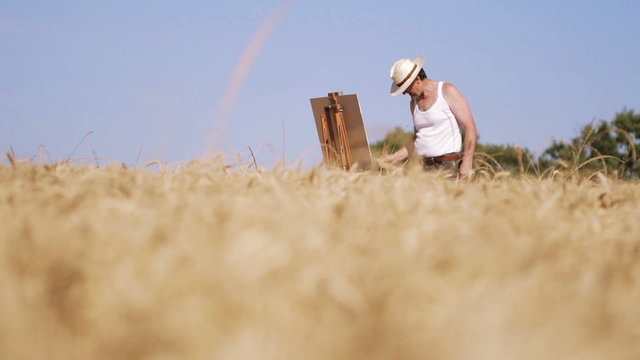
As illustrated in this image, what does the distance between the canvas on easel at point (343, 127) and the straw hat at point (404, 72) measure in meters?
0.43

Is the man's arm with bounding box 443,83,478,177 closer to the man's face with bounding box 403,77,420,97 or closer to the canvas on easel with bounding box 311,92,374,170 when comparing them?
the man's face with bounding box 403,77,420,97

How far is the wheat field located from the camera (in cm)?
91

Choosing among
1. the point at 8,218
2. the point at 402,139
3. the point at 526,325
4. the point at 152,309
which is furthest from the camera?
the point at 402,139

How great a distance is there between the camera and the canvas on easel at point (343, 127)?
6.14 meters

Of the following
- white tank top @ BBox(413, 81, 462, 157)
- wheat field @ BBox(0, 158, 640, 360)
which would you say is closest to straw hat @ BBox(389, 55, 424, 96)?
white tank top @ BBox(413, 81, 462, 157)

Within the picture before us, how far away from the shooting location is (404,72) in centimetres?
571

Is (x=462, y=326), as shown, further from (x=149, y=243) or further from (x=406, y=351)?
(x=149, y=243)

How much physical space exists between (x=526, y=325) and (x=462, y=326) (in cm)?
12

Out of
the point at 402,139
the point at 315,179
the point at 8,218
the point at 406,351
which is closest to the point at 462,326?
the point at 406,351

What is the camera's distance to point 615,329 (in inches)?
42.0

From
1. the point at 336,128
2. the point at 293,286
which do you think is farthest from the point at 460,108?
the point at 293,286

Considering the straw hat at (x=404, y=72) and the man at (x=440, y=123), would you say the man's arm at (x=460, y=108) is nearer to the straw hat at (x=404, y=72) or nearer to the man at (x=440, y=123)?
the man at (x=440, y=123)

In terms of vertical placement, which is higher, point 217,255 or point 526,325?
point 217,255

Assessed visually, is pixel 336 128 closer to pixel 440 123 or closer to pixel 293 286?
pixel 440 123
